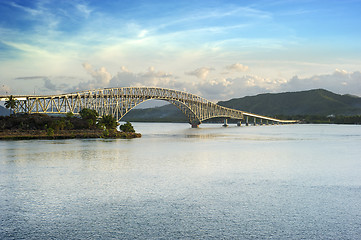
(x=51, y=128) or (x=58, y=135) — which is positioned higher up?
(x=51, y=128)

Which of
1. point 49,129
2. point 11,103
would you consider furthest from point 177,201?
point 11,103

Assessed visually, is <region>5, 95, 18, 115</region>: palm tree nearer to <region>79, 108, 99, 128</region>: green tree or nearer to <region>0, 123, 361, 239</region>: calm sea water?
<region>79, 108, 99, 128</region>: green tree

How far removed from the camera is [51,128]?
69.7 meters

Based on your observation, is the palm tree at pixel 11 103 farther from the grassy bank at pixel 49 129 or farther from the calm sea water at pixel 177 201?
the calm sea water at pixel 177 201

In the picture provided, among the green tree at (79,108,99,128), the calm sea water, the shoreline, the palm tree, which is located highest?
the palm tree

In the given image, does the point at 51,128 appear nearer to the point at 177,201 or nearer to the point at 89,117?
the point at 89,117

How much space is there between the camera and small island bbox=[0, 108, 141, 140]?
67.1 m

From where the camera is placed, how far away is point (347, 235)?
1412cm

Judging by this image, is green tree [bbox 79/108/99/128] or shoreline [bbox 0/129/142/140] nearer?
shoreline [bbox 0/129/142/140]

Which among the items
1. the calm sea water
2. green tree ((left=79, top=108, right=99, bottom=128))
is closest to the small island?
green tree ((left=79, top=108, right=99, bottom=128))

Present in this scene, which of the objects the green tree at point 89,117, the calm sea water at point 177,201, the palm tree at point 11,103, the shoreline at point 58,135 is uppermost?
the palm tree at point 11,103

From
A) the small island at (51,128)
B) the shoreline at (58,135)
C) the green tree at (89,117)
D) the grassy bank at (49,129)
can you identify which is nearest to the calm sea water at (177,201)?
the shoreline at (58,135)

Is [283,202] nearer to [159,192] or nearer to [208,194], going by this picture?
[208,194]

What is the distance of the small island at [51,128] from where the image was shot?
67.1m
